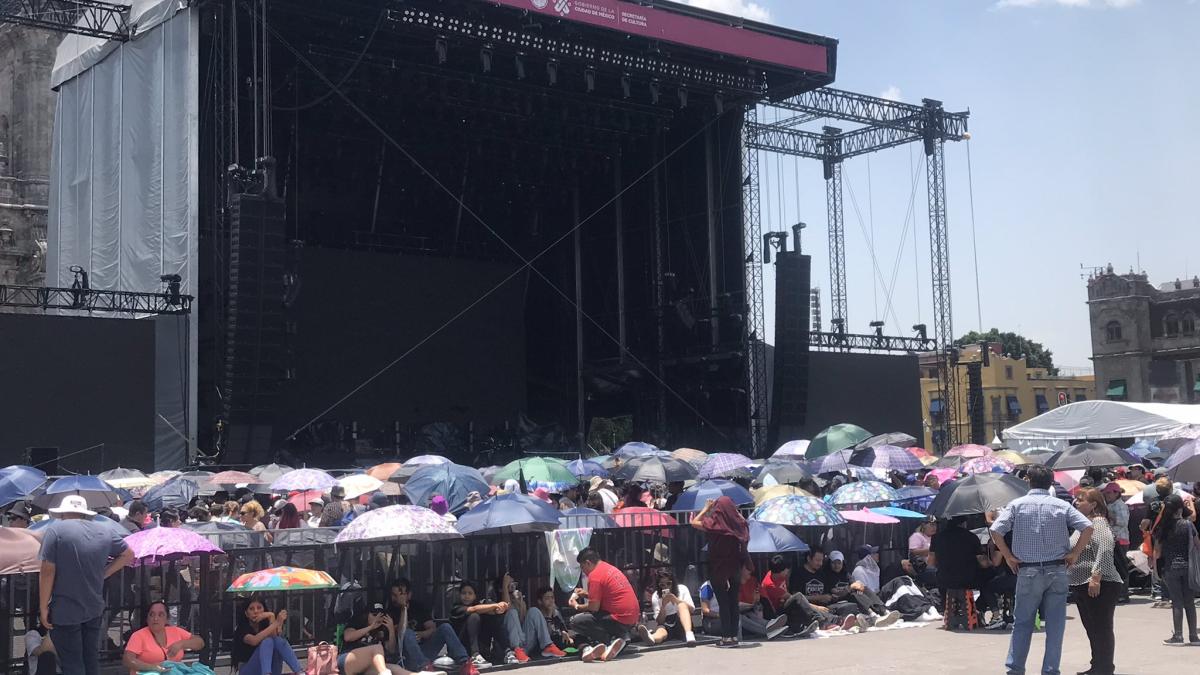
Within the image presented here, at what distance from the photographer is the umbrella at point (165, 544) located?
29.7 feet

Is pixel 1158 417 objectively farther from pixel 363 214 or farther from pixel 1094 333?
pixel 1094 333

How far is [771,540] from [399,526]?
350 cm

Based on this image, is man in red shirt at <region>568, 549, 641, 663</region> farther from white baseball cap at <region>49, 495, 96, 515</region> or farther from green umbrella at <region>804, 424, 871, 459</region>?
green umbrella at <region>804, 424, 871, 459</region>

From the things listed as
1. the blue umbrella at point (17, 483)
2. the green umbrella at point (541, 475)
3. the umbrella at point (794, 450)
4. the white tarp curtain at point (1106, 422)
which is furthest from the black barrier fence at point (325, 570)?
the white tarp curtain at point (1106, 422)

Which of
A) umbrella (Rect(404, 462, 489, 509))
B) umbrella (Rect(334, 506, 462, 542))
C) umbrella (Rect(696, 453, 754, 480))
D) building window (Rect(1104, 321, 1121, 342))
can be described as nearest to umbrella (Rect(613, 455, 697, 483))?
umbrella (Rect(696, 453, 754, 480))

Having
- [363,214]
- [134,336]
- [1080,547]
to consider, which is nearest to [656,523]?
[1080,547]

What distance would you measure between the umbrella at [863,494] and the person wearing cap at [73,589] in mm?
8306

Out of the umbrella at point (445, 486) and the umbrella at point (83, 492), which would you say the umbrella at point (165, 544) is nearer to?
the umbrella at point (445, 486)

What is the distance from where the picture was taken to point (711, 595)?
11.8 meters

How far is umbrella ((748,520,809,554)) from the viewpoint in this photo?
1155 cm

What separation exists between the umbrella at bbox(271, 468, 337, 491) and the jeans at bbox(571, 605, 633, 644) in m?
6.50

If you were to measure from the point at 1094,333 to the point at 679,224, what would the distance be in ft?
119

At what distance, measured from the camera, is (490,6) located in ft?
87.1

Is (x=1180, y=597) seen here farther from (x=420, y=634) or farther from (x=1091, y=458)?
(x=1091, y=458)
